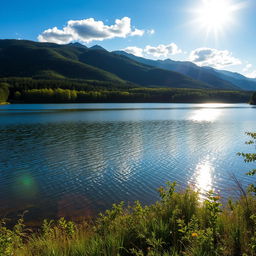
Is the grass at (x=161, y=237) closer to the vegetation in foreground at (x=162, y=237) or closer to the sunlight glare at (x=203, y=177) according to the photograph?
the vegetation in foreground at (x=162, y=237)

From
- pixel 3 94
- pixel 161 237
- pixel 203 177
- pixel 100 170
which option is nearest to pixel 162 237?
pixel 161 237

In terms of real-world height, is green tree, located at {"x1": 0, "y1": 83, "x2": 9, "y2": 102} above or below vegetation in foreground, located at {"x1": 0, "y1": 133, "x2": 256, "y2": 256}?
above

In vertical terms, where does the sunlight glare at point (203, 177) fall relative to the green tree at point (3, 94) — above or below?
below

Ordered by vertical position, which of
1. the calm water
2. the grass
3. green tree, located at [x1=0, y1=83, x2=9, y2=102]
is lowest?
the calm water

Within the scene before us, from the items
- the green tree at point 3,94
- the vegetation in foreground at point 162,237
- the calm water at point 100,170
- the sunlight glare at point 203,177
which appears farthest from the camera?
the green tree at point 3,94

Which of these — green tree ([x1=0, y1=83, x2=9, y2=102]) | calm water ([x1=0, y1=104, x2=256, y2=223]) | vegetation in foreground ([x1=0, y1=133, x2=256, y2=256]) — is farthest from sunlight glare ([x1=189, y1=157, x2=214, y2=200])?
green tree ([x1=0, y1=83, x2=9, y2=102])

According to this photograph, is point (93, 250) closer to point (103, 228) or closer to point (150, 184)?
point (103, 228)

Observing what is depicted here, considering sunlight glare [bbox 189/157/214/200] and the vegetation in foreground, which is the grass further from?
sunlight glare [bbox 189/157/214/200]

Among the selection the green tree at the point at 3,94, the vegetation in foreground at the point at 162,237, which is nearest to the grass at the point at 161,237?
the vegetation in foreground at the point at 162,237

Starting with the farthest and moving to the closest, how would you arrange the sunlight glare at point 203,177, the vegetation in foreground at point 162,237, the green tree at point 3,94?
1. the green tree at point 3,94
2. the sunlight glare at point 203,177
3. the vegetation in foreground at point 162,237

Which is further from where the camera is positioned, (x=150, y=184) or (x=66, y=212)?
(x=150, y=184)

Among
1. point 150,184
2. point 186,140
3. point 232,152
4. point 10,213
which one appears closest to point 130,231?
point 10,213

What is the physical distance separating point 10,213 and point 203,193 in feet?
43.5

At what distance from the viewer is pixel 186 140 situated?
38250mm
